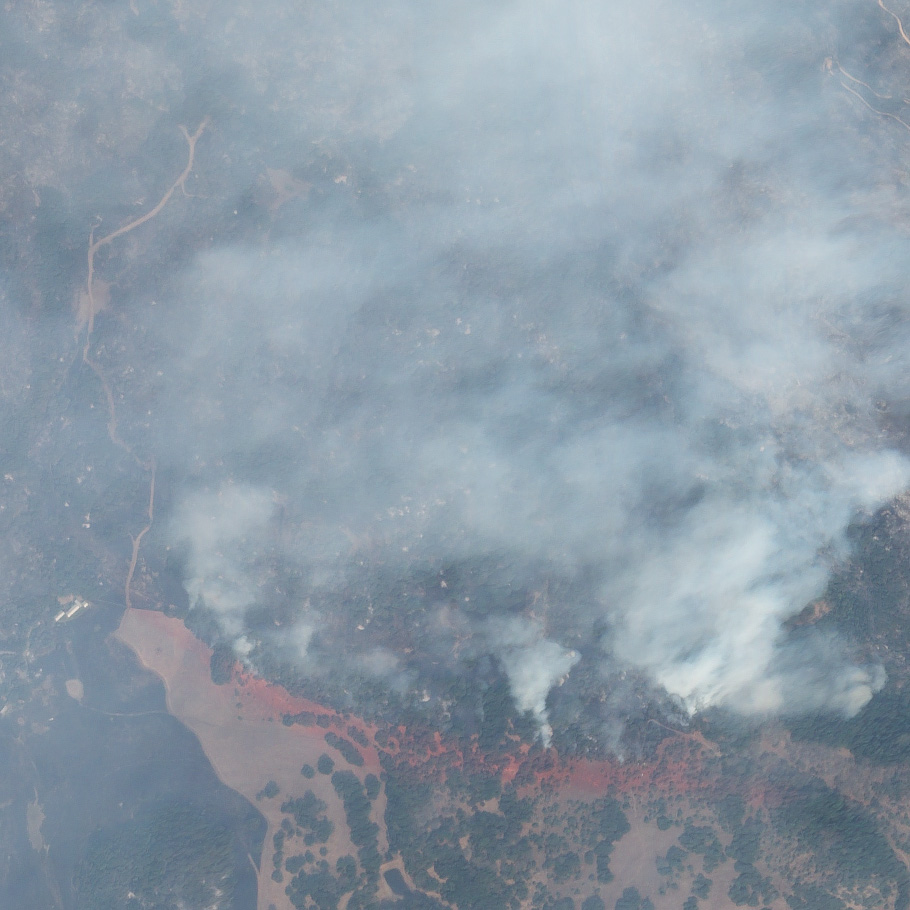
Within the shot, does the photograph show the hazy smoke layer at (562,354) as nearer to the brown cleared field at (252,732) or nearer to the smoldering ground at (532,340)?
the smoldering ground at (532,340)

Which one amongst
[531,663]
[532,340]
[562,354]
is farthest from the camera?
[532,340]

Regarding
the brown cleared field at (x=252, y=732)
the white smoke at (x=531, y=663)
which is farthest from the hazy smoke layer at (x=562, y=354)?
the brown cleared field at (x=252, y=732)

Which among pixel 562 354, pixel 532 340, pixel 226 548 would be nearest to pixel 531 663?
pixel 562 354

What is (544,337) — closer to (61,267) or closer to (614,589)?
(614,589)

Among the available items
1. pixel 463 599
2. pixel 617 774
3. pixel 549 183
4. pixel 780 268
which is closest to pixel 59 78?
pixel 549 183

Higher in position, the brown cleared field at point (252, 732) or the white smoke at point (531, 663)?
the white smoke at point (531, 663)

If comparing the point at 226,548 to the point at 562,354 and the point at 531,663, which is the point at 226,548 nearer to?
the point at 531,663
